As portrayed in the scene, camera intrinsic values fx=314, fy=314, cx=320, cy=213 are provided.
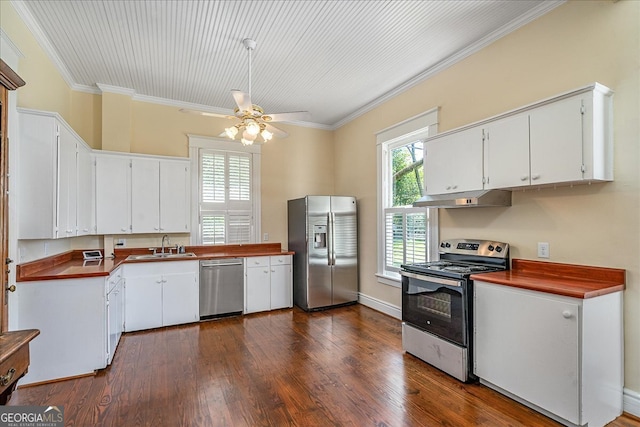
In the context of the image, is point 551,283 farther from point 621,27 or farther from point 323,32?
point 323,32

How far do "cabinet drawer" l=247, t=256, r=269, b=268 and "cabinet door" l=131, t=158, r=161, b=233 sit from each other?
4.34ft

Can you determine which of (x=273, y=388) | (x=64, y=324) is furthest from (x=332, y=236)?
(x=64, y=324)

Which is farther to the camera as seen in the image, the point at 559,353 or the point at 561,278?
the point at 561,278

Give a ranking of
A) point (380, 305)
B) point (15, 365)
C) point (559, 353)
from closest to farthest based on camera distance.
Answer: point (15, 365), point (559, 353), point (380, 305)

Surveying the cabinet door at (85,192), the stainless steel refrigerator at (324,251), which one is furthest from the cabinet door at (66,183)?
the stainless steel refrigerator at (324,251)

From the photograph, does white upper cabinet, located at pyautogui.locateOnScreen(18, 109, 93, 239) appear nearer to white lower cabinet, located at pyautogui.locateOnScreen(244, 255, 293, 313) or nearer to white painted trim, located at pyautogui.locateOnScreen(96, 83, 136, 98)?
white painted trim, located at pyautogui.locateOnScreen(96, 83, 136, 98)

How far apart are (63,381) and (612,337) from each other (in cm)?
426

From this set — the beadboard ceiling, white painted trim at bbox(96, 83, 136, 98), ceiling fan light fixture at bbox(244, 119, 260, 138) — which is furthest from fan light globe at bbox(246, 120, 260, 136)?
white painted trim at bbox(96, 83, 136, 98)

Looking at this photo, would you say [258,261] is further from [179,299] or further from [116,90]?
[116,90]

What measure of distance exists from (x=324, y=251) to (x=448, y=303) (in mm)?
2328

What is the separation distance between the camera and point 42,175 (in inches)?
106

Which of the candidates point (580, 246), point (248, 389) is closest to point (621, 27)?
point (580, 246)

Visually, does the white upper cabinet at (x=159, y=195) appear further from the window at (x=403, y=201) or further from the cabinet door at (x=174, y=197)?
the window at (x=403, y=201)

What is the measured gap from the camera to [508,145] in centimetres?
263
